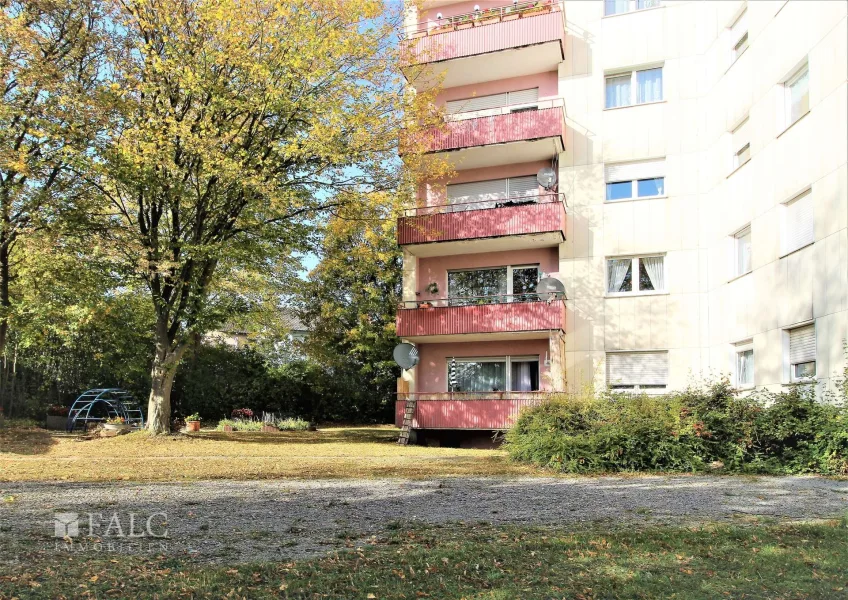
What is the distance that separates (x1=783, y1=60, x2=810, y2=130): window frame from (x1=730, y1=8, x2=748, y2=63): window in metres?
2.87

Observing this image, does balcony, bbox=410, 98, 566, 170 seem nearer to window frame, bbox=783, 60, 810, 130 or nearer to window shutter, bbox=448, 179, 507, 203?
window shutter, bbox=448, 179, 507, 203

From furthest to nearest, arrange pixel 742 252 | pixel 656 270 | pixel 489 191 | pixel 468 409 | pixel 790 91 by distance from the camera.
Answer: pixel 489 191, pixel 468 409, pixel 656 270, pixel 742 252, pixel 790 91

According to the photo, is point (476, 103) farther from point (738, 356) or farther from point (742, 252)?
point (738, 356)

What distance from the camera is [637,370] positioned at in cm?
2056

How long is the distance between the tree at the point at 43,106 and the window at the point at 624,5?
1467 centimetres

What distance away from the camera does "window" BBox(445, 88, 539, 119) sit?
2333 cm

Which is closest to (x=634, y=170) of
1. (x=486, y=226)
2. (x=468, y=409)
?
(x=486, y=226)

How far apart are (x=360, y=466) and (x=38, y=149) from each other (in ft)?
38.7

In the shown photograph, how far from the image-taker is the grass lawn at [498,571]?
14.6 ft

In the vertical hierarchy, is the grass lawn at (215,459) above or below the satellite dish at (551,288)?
below

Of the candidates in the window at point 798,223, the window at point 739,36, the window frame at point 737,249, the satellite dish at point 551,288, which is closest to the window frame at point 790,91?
the window at point 798,223

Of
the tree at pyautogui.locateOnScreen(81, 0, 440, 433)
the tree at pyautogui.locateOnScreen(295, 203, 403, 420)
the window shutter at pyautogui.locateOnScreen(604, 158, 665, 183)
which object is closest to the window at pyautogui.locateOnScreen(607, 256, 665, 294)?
the window shutter at pyautogui.locateOnScreen(604, 158, 665, 183)

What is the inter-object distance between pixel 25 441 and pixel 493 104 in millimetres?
16929

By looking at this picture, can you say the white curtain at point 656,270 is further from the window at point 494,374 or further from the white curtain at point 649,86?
the white curtain at point 649,86
